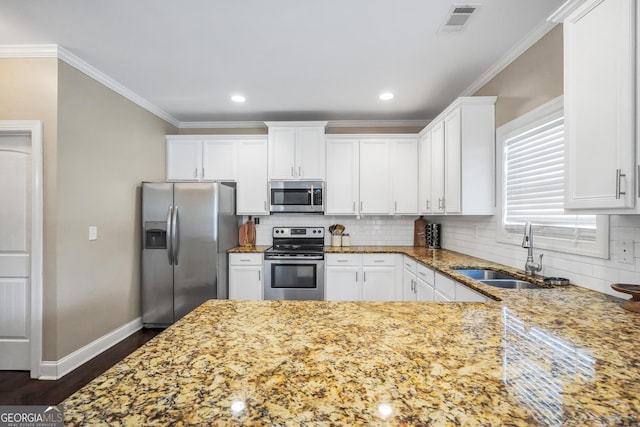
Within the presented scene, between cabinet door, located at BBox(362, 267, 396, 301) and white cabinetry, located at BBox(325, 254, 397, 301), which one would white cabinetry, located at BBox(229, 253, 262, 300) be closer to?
white cabinetry, located at BBox(325, 254, 397, 301)

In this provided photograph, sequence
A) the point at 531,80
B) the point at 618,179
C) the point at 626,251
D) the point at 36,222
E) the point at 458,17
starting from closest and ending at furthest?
the point at 618,179, the point at 626,251, the point at 458,17, the point at 531,80, the point at 36,222

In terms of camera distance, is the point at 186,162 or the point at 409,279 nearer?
the point at 409,279

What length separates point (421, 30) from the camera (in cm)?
222

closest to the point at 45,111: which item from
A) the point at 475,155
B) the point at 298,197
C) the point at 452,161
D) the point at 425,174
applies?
the point at 298,197

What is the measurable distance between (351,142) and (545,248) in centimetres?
259

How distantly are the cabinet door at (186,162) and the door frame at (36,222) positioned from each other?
1725 millimetres

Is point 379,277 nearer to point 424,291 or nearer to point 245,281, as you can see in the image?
point 424,291

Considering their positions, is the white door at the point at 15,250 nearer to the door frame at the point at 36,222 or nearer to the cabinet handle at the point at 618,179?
the door frame at the point at 36,222

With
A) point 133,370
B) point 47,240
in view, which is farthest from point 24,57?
point 133,370

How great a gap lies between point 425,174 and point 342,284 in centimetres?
171

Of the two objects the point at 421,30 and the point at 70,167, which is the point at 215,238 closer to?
the point at 70,167

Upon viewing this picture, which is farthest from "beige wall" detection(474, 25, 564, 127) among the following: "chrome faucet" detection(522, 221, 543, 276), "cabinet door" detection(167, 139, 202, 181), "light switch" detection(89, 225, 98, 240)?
"light switch" detection(89, 225, 98, 240)

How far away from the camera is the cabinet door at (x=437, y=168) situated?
3.26 m

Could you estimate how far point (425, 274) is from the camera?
118 inches
